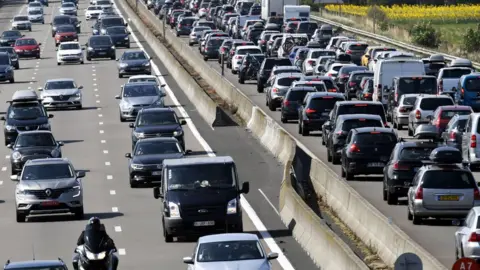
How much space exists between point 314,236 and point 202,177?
148 inches

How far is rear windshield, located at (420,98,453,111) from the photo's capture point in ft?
166

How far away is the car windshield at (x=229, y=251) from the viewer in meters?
24.6

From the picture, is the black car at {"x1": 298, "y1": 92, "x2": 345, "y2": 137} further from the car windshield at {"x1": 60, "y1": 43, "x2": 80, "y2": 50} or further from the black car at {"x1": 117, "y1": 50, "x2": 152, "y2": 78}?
the car windshield at {"x1": 60, "y1": 43, "x2": 80, "y2": 50}

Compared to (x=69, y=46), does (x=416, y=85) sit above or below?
above

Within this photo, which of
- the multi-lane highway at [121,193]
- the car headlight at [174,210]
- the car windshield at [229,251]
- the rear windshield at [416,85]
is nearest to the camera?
the car windshield at [229,251]

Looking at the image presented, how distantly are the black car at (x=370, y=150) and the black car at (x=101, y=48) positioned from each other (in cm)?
5147

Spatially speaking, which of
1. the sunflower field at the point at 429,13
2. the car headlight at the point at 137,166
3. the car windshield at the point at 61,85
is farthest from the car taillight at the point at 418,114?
the sunflower field at the point at 429,13

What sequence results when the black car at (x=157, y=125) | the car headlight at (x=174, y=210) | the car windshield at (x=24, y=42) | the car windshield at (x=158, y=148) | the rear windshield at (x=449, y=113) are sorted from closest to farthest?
the car headlight at (x=174, y=210) → the car windshield at (x=158, y=148) → the rear windshield at (x=449, y=113) → the black car at (x=157, y=125) → the car windshield at (x=24, y=42)

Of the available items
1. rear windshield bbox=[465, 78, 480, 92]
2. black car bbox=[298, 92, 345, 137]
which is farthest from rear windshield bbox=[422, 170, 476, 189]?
rear windshield bbox=[465, 78, 480, 92]

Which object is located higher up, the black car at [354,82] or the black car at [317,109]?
the black car at [317,109]

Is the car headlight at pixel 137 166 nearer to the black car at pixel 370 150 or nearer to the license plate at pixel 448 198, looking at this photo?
the black car at pixel 370 150

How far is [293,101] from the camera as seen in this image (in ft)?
186

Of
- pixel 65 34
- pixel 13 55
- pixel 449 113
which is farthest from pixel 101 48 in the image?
pixel 449 113

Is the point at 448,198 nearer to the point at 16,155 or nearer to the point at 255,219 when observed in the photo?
the point at 255,219
